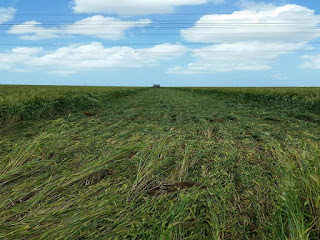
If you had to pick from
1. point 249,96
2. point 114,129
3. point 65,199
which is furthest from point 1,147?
point 249,96

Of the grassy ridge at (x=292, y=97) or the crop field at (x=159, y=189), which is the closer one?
the crop field at (x=159, y=189)

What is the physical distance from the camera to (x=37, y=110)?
20.6 feet

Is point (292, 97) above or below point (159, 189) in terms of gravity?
above

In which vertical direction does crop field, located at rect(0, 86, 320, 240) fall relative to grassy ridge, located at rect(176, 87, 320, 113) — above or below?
below

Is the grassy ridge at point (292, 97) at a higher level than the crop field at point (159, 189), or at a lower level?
higher

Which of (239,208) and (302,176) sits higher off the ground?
(302,176)

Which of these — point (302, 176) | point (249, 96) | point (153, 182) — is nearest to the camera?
point (302, 176)

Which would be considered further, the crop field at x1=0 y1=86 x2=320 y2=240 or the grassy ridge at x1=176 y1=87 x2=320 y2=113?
the grassy ridge at x1=176 y1=87 x2=320 y2=113

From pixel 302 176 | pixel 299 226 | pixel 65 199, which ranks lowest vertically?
pixel 65 199

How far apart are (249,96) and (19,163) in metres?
13.5

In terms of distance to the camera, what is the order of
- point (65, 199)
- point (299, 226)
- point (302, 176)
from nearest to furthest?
point (299, 226) < point (302, 176) < point (65, 199)

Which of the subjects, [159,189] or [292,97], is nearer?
[159,189]

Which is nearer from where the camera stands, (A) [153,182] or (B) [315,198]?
(B) [315,198]

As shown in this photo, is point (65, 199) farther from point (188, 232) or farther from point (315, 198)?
point (315, 198)
